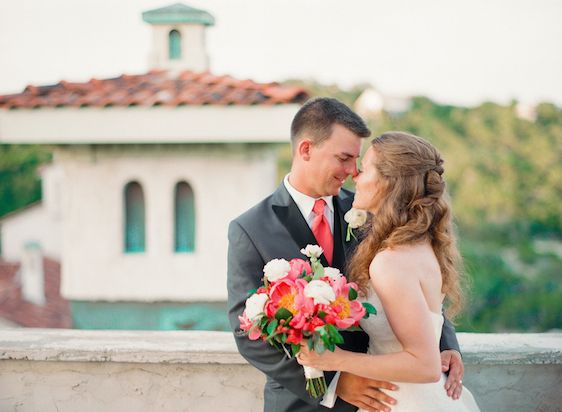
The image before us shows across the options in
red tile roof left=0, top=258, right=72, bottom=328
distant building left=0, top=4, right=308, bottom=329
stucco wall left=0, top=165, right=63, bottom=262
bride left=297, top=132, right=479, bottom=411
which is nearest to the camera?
bride left=297, top=132, right=479, bottom=411

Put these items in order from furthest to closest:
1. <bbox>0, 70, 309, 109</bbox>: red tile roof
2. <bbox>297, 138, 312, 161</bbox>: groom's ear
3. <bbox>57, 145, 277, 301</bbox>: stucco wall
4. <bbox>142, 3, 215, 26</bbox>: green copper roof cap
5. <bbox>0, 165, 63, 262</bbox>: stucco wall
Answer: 1. <bbox>0, 165, 63, 262</bbox>: stucco wall
2. <bbox>142, 3, 215, 26</bbox>: green copper roof cap
3. <bbox>57, 145, 277, 301</bbox>: stucco wall
4. <bbox>0, 70, 309, 109</bbox>: red tile roof
5. <bbox>297, 138, 312, 161</bbox>: groom's ear

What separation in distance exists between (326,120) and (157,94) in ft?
17.7

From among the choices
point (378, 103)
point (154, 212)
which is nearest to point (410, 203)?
point (154, 212)

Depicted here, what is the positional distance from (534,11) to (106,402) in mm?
40234

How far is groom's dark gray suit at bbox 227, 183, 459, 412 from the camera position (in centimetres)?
260

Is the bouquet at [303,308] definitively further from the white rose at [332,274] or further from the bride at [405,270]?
the bride at [405,270]

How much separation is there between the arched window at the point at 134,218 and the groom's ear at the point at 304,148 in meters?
5.99

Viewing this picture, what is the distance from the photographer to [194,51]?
9.87 meters

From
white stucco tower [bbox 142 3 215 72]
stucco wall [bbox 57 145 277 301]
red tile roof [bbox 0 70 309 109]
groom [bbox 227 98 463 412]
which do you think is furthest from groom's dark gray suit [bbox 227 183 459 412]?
white stucco tower [bbox 142 3 215 72]

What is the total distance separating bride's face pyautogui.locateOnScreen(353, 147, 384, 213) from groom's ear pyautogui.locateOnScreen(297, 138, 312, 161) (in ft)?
1.61

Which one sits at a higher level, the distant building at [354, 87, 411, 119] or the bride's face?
the bride's face

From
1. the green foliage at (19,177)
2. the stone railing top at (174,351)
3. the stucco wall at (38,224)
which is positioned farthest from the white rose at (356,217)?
the green foliage at (19,177)

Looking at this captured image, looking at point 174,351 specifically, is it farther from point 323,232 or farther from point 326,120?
point 326,120

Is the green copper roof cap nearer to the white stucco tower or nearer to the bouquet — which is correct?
the white stucco tower
